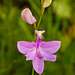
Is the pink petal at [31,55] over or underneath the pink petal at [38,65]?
over

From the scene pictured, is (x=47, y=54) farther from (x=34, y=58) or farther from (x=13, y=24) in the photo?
(x=13, y=24)

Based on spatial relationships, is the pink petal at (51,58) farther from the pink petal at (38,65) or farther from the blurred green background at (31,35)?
the blurred green background at (31,35)

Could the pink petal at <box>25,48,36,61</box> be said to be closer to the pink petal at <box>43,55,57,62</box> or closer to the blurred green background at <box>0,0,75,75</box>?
the pink petal at <box>43,55,57,62</box>

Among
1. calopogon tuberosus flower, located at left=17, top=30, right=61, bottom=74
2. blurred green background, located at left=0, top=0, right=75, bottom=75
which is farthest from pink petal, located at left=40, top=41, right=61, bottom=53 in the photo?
blurred green background, located at left=0, top=0, right=75, bottom=75

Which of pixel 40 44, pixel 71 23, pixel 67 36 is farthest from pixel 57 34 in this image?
pixel 40 44

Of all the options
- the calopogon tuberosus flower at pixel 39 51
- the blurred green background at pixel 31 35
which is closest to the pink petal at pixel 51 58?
the calopogon tuberosus flower at pixel 39 51

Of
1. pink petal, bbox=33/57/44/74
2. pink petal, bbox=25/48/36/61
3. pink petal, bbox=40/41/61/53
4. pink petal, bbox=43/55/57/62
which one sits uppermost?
pink petal, bbox=40/41/61/53
